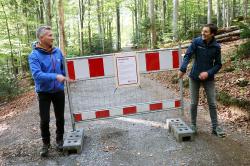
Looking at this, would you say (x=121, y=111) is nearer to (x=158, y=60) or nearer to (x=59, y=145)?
(x=158, y=60)

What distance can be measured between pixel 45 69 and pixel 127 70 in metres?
1.76

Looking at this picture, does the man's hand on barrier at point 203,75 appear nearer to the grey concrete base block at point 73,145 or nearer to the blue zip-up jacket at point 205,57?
the blue zip-up jacket at point 205,57

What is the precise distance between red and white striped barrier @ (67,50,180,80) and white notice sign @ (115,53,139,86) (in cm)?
12

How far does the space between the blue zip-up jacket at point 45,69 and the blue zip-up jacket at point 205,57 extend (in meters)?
2.45

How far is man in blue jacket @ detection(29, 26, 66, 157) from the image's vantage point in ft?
16.7

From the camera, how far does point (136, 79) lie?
629cm

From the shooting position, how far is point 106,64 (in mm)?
6152

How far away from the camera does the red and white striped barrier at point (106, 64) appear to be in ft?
19.9

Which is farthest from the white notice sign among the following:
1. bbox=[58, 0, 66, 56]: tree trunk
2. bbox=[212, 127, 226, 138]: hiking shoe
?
bbox=[58, 0, 66, 56]: tree trunk

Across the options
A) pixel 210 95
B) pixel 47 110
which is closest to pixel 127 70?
pixel 210 95

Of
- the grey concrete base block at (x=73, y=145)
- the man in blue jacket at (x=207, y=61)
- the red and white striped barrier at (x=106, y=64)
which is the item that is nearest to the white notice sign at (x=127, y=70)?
the red and white striped barrier at (x=106, y=64)

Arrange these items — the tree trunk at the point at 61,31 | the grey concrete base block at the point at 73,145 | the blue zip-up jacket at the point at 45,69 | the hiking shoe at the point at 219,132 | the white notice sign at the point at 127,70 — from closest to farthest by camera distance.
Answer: the blue zip-up jacket at the point at 45,69
the grey concrete base block at the point at 73,145
the hiking shoe at the point at 219,132
the white notice sign at the point at 127,70
the tree trunk at the point at 61,31

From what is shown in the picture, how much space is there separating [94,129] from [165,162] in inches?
96.4

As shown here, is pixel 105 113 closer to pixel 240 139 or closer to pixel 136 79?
pixel 136 79
